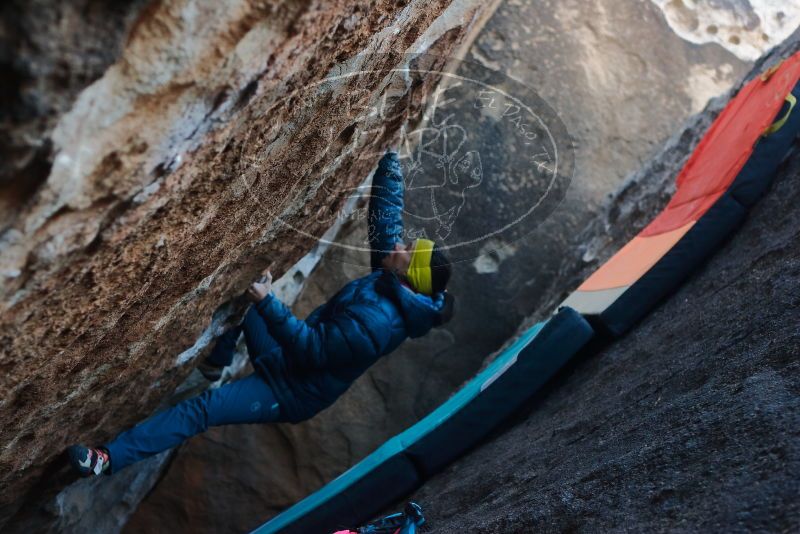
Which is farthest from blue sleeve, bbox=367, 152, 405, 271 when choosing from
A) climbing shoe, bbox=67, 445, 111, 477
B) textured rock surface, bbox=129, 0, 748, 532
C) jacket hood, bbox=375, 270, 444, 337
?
textured rock surface, bbox=129, 0, 748, 532

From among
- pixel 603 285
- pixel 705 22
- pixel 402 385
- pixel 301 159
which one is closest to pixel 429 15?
pixel 301 159

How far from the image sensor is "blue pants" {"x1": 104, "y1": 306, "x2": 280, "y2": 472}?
2490 millimetres

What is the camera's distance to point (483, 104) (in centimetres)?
168

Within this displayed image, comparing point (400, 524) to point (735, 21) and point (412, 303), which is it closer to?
point (412, 303)

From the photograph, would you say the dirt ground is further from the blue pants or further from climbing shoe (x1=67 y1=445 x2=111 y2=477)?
climbing shoe (x1=67 y1=445 x2=111 y2=477)

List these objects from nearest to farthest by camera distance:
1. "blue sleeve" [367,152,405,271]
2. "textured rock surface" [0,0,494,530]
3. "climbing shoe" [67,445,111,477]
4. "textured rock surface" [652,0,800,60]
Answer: "textured rock surface" [0,0,494,530], "blue sleeve" [367,152,405,271], "climbing shoe" [67,445,111,477], "textured rock surface" [652,0,800,60]

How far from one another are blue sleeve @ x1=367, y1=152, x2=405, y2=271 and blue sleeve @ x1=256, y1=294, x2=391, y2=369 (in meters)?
0.56

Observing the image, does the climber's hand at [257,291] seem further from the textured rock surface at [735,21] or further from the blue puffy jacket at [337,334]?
the textured rock surface at [735,21]

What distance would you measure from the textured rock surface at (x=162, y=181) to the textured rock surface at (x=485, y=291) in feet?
5.03

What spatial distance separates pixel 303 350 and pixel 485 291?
1581 mm

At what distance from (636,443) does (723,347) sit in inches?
13.3

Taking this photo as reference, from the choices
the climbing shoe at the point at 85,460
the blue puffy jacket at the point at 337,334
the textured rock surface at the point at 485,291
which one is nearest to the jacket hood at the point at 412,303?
the blue puffy jacket at the point at 337,334

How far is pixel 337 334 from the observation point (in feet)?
8.06

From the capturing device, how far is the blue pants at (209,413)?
8.17 feet
